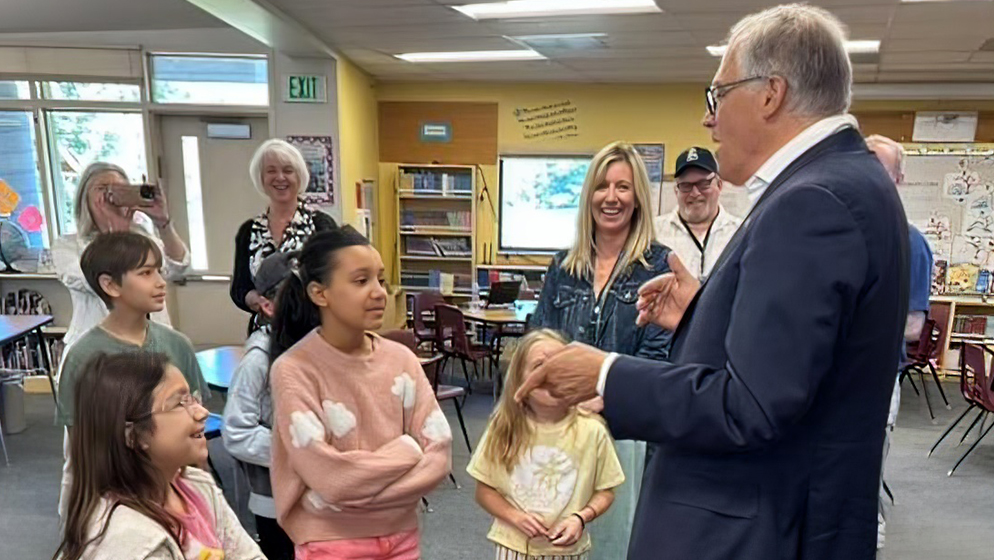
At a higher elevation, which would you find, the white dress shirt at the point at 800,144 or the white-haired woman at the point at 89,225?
the white dress shirt at the point at 800,144

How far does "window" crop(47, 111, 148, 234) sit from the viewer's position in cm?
579

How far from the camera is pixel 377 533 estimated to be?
1.60 metres

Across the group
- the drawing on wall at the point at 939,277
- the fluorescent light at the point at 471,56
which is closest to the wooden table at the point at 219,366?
the fluorescent light at the point at 471,56

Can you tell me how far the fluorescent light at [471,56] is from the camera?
5410 millimetres

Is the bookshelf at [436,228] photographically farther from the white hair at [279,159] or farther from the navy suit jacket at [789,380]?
the navy suit jacket at [789,380]

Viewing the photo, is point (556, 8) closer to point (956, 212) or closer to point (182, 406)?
point (182, 406)

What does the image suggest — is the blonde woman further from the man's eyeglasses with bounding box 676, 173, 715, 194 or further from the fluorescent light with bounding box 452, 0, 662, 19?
the fluorescent light with bounding box 452, 0, 662, 19

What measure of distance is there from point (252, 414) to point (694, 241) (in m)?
1.79

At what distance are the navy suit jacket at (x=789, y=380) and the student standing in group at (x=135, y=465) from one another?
2.87ft

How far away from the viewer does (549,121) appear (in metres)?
7.05

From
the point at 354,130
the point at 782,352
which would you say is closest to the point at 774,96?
the point at 782,352

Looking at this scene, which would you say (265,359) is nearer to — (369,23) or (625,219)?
(625,219)

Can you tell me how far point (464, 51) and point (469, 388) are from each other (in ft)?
9.29

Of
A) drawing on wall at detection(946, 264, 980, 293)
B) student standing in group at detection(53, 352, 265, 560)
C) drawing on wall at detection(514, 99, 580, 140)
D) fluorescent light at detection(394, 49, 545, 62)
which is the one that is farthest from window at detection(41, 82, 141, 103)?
drawing on wall at detection(946, 264, 980, 293)
